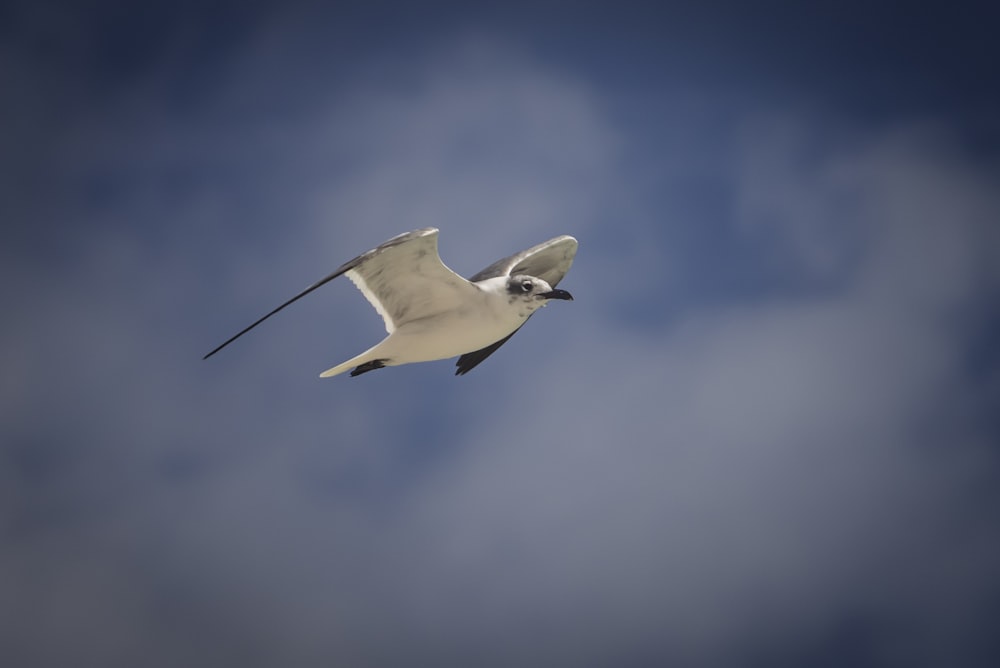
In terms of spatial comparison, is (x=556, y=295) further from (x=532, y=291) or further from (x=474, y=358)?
(x=474, y=358)

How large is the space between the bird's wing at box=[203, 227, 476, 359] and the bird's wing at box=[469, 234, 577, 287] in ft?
4.23

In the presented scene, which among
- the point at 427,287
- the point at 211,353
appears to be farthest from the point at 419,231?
the point at 211,353

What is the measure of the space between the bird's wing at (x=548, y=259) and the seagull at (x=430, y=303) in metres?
1.09

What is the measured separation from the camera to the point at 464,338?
25.7ft

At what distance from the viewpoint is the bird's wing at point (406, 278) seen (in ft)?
23.8

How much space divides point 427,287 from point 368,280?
41cm

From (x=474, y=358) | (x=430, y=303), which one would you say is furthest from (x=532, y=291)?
(x=474, y=358)

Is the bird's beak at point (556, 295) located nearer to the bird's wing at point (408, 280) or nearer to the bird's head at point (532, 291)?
the bird's head at point (532, 291)

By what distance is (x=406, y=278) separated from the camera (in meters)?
7.60

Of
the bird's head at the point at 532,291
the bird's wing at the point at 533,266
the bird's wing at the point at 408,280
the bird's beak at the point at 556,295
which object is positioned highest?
the bird's wing at the point at 533,266

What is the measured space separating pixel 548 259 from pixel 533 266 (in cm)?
14

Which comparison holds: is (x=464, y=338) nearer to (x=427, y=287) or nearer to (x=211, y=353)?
(x=427, y=287)

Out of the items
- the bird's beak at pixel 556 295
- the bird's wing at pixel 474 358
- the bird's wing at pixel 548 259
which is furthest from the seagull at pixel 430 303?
the bird's wing at pixel 548 259

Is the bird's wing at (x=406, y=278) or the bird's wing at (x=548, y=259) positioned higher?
the bird's wing at (x=548, y=259)
